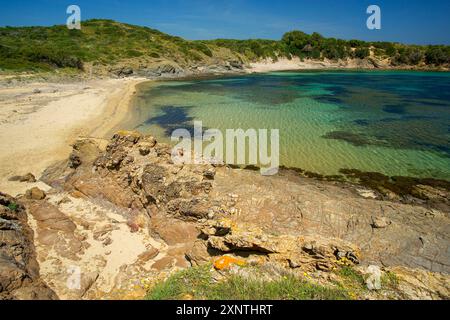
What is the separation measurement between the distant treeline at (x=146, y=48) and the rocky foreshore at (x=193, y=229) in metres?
39.8

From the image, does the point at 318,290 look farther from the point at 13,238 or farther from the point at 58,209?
the point at 58,209

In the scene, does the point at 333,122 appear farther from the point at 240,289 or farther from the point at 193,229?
the point at 240,289

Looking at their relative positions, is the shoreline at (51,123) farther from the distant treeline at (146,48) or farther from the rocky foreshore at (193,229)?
the distant treeline at (146,48)

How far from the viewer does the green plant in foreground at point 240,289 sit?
4598mm

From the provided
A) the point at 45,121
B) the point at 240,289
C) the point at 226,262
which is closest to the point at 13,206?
the point at 226,262

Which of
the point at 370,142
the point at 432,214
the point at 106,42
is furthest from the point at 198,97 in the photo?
the point at 106,42

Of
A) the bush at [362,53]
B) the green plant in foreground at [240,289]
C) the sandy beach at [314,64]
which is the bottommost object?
the green plant in foreground at [240,289]

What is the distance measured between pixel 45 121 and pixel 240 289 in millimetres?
20408

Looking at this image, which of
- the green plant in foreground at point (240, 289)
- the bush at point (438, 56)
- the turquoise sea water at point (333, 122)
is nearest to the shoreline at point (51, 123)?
the turquoise sea water at point (333, 122)

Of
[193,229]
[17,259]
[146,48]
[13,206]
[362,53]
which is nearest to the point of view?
[17,259]

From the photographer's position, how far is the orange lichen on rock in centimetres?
561

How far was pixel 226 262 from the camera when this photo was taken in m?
5.71

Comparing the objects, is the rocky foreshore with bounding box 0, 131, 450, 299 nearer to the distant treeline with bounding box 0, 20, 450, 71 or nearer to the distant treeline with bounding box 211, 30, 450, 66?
the distant treeline with bounding box 0, 20, 450, 71

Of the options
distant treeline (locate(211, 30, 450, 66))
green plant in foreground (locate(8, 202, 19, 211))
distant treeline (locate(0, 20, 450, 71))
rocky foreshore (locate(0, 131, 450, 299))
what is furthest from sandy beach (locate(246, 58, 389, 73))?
green plant in foreground (locate(8, 202, 19, 211))
